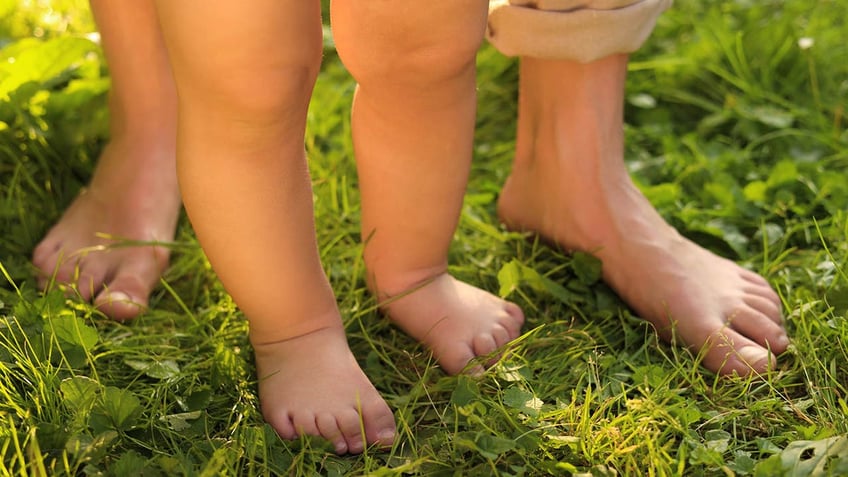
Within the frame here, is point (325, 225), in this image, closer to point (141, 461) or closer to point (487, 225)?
point (487, 225)

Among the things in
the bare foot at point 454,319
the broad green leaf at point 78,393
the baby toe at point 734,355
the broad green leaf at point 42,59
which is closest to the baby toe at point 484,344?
the bare foot at point 454,319

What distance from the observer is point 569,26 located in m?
1.59

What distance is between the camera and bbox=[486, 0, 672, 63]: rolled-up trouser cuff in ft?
5.20

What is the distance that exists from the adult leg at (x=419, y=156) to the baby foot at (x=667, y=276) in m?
0.23

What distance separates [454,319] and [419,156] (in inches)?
11.1

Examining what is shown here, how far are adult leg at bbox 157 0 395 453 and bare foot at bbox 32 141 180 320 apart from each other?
0.35m

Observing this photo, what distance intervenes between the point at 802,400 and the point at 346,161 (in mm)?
1080

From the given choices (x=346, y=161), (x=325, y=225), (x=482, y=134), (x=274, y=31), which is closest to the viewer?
(x=274, y=31)

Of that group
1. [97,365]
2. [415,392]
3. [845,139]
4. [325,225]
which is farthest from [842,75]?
[97,365]

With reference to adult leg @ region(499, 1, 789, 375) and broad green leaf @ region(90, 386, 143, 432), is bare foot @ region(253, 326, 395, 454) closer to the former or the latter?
broad green leaf @ region(90, 386, 143, 432)

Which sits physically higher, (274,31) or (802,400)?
(274,31)

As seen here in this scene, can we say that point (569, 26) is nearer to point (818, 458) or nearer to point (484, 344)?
point (484, 344)

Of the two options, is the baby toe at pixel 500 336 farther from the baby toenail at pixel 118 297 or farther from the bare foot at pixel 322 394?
the baby toenail at pixel 118 297

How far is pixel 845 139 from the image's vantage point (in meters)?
2.22
